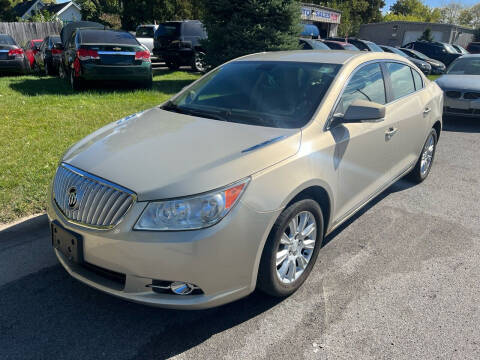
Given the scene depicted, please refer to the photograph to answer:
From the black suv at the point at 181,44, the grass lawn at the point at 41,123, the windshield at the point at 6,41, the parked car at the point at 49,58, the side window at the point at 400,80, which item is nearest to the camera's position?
the side window at the point at 400,80

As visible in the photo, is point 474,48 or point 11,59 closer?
point 11,59

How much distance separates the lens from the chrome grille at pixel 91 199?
8.01 ft

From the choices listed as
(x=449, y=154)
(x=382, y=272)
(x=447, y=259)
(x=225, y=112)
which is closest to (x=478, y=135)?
(x=449, y=154)

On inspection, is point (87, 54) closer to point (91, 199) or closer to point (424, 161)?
point (424, 161)

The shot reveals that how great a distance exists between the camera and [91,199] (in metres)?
2.56

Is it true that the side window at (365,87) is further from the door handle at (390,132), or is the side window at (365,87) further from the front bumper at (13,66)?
the front bumper at (13,66)

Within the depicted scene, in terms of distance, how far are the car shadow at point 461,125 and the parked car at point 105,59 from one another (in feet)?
Answer: 23.4

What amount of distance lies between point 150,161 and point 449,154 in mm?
5976

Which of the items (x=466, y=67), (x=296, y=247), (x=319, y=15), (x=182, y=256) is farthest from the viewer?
(x=319, y=15)

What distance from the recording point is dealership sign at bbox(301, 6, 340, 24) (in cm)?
3138

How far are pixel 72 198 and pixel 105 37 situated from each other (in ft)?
27.7

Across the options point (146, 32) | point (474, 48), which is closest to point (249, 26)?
point (146, 32)

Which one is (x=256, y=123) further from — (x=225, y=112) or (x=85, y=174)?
(x=85, y=174)

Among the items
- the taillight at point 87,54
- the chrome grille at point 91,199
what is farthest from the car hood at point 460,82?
the chrome grille at point 91,199
